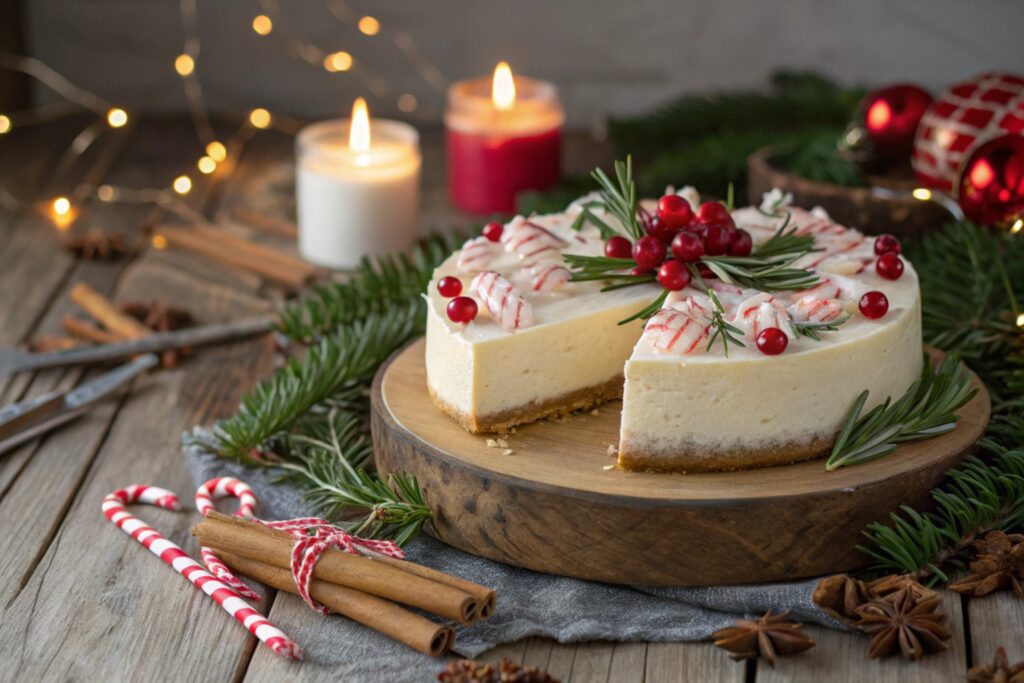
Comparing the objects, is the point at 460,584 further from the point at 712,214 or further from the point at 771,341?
the point at 712,214

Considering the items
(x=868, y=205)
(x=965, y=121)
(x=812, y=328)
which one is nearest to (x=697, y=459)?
(x=812, y=328)

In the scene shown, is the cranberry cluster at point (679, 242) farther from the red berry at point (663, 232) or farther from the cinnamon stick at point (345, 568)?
the cinnamon stick at point (345, 568)

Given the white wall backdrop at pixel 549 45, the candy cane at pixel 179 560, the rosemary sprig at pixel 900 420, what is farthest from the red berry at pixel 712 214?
the white wall backdrop at pixel 549 45

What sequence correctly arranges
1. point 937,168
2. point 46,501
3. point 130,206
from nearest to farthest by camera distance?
point 46,501 → point 937,168 → point 130,206

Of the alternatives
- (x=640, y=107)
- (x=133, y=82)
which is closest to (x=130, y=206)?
(x=133, y=82)

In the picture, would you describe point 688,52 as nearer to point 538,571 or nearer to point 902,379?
point 902,379

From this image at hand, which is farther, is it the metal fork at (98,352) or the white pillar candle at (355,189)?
the white pillar candle at (355,189)

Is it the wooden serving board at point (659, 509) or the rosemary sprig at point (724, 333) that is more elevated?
the rosemary sprig at point (724, 333)
